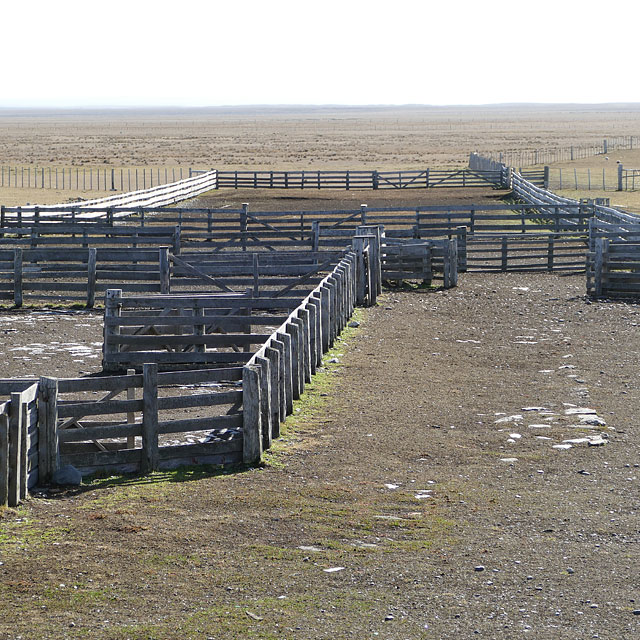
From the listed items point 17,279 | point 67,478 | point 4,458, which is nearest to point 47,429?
point 67,478

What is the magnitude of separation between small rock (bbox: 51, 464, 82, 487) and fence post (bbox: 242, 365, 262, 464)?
1515mm

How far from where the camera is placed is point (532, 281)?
81.9 ft

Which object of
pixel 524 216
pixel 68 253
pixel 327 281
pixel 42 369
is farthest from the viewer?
pixel 524 216

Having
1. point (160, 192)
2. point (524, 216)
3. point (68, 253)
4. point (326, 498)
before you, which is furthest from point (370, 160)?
point (326, 498)

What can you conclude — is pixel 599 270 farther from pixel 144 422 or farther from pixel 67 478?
pixel 67 478

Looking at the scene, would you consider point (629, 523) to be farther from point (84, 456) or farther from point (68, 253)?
point (68, 253)

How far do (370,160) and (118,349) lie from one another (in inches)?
3133

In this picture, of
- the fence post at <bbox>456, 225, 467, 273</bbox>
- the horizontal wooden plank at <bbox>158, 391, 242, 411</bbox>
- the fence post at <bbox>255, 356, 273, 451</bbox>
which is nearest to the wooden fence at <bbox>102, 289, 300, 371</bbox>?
the fence post at <bbox>255, 356, 273, 451</bbox>

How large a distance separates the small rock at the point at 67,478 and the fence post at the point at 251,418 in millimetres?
1515

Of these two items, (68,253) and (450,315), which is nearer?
(450,315)

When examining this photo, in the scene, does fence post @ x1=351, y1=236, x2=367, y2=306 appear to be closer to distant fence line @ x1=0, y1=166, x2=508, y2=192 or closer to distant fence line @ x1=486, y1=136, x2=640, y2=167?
distant fence line @ x1=0, y1=166, x2=508, y2=192

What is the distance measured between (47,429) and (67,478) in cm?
46

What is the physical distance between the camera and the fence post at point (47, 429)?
8.94 m

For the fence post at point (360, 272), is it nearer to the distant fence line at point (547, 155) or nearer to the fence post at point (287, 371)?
the fence post at point (287, 371)
